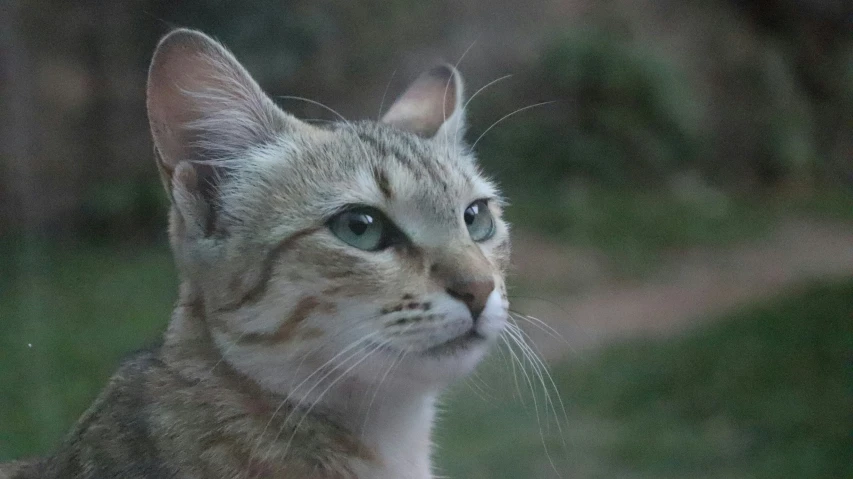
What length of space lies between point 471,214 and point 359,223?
207 millimetres

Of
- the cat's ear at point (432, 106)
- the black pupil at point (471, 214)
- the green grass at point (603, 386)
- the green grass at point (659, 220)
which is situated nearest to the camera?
the black pupil at point (471, 214)

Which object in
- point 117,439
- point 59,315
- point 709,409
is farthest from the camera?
point 709,409

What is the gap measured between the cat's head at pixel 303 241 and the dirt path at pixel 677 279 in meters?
1.34

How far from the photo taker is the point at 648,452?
87.7 inches

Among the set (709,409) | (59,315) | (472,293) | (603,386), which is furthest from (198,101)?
(709,409)

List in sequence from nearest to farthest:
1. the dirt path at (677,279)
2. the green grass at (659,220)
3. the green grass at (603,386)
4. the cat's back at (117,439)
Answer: the cat's back at (117,439) < the green grass at (603,386) < the dirt path at (677,279) < the green grass at (659,220)

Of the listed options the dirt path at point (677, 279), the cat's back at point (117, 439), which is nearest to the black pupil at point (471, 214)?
the cat's back at point (117, 439)

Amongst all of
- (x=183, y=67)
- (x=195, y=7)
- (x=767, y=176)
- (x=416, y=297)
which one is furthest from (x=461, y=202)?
(x=767, y=176)

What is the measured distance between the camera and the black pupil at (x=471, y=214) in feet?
4.18

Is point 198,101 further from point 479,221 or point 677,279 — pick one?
point 677,279

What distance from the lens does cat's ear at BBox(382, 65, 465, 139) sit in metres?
1.47

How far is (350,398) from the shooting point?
1140mm

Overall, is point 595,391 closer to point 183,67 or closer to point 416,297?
point 416,297

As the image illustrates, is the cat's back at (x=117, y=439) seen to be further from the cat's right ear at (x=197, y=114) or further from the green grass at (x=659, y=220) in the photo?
the green grass at (x=659, y=220)
